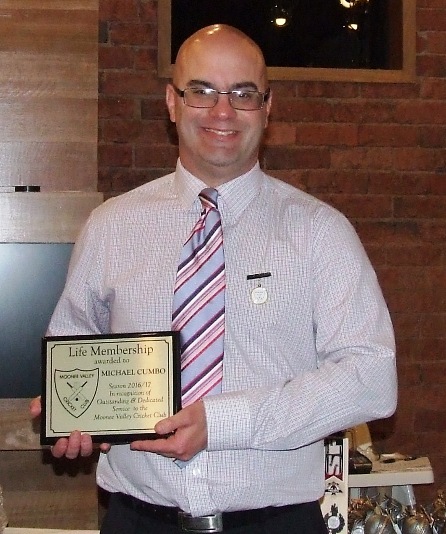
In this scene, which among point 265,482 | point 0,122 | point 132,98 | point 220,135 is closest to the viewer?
point 265,482

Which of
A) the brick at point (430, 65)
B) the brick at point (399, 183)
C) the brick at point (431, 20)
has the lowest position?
the brick at point (399, 183)

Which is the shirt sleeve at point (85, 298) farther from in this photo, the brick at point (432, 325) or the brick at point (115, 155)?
the brick at point (432, 325)

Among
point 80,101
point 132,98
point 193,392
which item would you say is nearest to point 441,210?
point 132,98

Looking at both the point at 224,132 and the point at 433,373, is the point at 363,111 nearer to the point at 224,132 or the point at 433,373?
the point at 433,373

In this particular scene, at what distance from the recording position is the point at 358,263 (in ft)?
5.51

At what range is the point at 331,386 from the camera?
5.14 ft

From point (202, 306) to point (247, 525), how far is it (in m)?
0.41

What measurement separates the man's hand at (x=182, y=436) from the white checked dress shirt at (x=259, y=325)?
0.02 m

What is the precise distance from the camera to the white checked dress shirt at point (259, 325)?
1571 mm

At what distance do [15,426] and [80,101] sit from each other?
3.10 feet

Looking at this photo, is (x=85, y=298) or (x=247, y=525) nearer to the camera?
(x=247, y=525)

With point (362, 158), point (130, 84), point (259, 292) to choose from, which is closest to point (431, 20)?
point (362, 158)

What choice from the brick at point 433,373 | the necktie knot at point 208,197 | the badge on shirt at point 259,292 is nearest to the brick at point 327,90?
the brick at point 433,373

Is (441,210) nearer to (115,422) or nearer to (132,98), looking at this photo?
(132,98)
